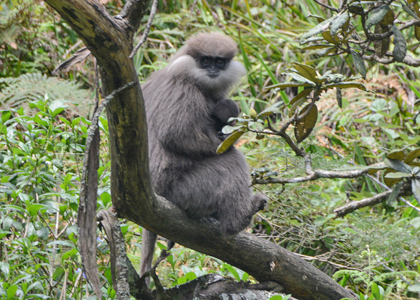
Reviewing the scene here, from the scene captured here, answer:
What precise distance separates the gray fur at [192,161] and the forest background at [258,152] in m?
0.26

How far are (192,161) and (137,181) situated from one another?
2.73ft

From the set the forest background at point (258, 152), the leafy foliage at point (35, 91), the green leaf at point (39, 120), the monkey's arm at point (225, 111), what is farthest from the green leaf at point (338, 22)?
the leafy foliage at point (35, 91)

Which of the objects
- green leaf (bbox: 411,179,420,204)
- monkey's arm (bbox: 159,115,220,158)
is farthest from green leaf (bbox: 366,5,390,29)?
monkey's arm (bbox: 159,115,220,158)

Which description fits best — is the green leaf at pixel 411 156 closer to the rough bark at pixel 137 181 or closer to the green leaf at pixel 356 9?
the green leaf at pixel 356 9

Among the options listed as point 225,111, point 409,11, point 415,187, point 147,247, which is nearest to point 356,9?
point 409,11

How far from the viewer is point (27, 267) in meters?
2.51

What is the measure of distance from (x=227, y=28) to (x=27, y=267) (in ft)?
14.4

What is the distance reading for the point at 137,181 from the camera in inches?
75.2

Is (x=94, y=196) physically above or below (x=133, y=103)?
below

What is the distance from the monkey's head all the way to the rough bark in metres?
0.93

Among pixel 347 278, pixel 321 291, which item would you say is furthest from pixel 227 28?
pixel 321 291

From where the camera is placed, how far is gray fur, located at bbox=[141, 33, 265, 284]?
8.39ft

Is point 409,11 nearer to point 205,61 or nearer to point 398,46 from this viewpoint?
point 398,46

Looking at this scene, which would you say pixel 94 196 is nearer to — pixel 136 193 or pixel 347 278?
pixel 136 193
